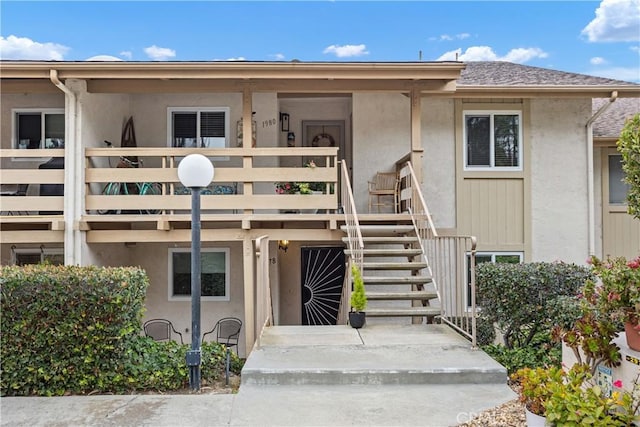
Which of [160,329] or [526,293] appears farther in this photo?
[160,329]

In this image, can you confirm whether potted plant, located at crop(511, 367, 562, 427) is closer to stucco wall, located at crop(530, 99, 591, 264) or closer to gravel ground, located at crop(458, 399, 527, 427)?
gravel ground, located at crop(458, 399, 527, 427)

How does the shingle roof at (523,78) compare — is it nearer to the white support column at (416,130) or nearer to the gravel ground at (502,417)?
the white support column at (416,130)

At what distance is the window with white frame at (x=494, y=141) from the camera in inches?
366

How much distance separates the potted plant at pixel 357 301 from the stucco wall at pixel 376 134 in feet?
12.2

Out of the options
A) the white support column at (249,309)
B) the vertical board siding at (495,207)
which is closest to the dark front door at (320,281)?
the white support column at (249,309)

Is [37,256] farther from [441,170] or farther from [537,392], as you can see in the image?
[537,392]

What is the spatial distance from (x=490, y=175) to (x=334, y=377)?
609 cm

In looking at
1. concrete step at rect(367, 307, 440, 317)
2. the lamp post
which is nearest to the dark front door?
concrete step at rect(367, 307, 440, 317)

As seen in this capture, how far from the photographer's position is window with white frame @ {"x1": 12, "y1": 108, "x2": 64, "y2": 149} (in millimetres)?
9148

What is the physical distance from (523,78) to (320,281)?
629 cm

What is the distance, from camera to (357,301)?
6363 millimetres

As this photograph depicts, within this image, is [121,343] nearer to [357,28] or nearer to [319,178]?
[319,178]

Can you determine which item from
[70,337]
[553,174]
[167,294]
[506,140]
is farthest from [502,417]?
[167,294]

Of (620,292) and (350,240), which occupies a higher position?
(350,240)
